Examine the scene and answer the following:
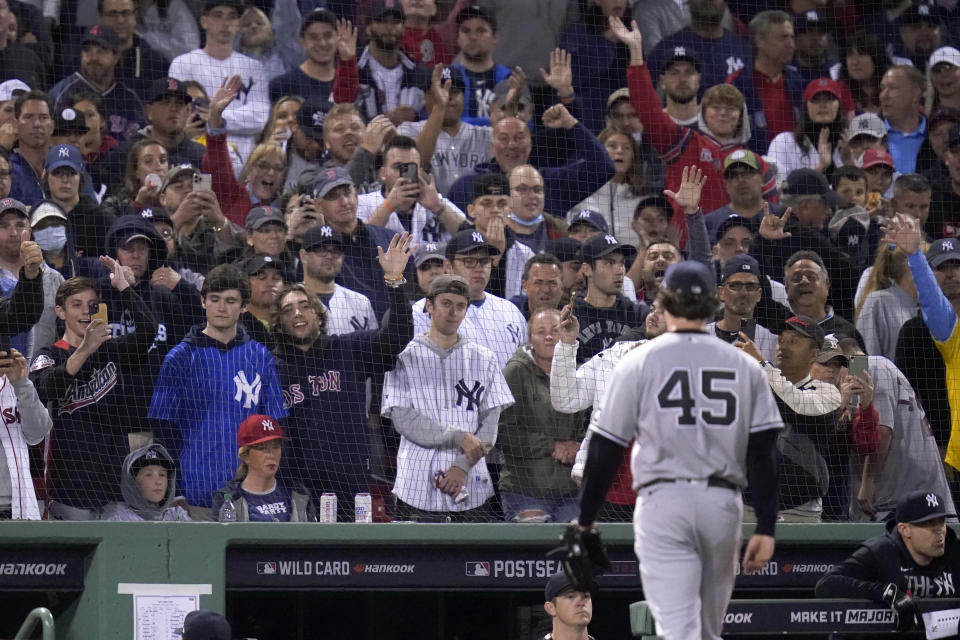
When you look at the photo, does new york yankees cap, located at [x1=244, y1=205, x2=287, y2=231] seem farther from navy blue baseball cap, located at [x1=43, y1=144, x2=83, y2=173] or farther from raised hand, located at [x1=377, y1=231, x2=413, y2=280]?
navy blue baseball cap, located at [x1=43, y1=144, x2=83, y2=173]

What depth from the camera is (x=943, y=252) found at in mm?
8477

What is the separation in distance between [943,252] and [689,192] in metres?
1.45

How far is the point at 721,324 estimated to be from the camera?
25.7 feet

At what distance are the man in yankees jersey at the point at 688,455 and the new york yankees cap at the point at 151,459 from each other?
2992mm

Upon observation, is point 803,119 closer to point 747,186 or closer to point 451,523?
point 747,186

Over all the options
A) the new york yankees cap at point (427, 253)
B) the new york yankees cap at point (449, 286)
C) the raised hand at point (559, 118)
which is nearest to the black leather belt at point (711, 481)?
the new york yankees cap at point (449, 286)

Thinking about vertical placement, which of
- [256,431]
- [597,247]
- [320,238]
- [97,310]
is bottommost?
[256,431]

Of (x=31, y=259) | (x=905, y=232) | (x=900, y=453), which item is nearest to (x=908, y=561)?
(x=900, y=453)

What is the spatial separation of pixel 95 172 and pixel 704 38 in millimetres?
4441

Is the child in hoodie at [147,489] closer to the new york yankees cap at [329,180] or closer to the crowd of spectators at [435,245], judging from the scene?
the crowd of spectators at [435,245]

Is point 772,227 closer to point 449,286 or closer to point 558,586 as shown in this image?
point 449,286

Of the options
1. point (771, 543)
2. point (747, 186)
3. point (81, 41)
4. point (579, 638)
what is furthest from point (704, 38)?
point (771, 543)

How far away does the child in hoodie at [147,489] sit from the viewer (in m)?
7.04

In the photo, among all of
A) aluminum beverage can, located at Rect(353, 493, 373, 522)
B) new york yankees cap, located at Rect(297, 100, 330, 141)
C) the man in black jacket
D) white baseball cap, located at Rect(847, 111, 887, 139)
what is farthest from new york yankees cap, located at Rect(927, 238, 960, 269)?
new york yankees cap, located at Rect(297, 100, 330, 141)
